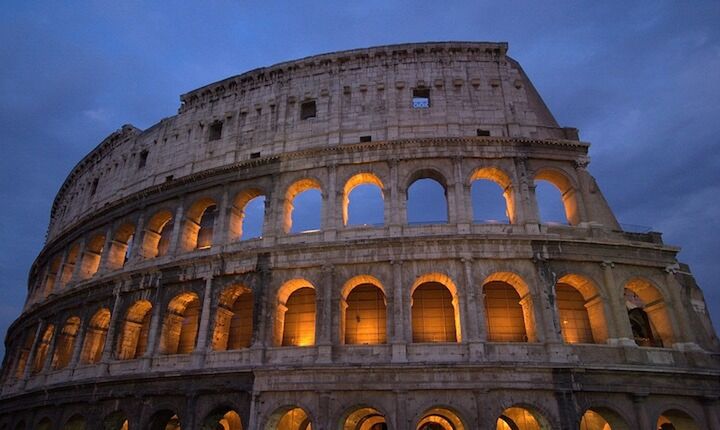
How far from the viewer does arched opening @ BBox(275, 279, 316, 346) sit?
1797cm

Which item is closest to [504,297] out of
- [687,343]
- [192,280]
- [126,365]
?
[687,343]

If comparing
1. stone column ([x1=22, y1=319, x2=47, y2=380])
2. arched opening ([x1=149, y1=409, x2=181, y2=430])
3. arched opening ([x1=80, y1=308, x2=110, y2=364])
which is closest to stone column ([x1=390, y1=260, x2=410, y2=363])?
arched opening ([x1=149, y1=409, x2=181, y2=430])

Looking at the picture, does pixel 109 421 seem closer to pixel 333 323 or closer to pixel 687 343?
pixel 333 323

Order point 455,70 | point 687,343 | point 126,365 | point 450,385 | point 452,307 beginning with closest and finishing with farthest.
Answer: point 450,385 < point 687,343 < point 452,307 < point 126,365 < point 455,70

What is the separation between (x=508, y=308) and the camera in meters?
17.8

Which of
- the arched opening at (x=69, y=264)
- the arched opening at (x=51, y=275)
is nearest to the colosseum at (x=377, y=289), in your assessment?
the arched opening at (x=69, y=264)

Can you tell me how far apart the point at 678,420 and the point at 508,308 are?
643 centimetres

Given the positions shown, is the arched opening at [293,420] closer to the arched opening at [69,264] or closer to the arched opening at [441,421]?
the arched opening at [441,421]

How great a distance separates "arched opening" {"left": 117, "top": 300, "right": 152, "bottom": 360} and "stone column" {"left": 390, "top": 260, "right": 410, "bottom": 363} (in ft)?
34.6

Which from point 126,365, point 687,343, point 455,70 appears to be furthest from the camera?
point 455,70

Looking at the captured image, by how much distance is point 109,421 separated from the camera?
1881cm

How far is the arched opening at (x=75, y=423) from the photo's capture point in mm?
20078

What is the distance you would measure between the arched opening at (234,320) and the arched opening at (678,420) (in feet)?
48.4

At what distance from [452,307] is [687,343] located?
799 centimetres
